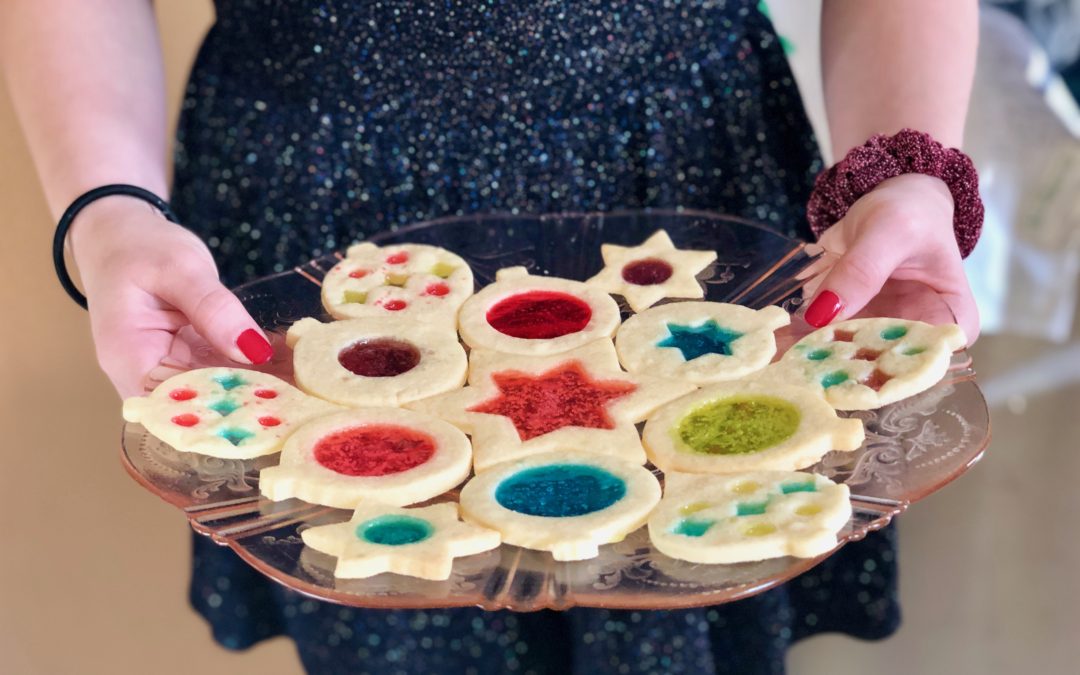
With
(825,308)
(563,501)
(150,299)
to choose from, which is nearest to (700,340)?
(825,308)

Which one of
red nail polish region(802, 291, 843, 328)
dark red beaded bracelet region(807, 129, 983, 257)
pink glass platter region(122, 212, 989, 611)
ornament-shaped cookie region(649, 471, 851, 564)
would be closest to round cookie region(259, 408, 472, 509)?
pink glass platter region(122, 212, 989, 611)

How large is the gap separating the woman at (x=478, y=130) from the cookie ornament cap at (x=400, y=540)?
1.00ft

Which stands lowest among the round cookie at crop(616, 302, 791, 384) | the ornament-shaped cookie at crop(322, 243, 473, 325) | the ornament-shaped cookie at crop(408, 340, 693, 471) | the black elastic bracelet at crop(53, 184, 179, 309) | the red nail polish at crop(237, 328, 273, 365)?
A: the ornament-shaped cookie at crop(408, 340, 693, 471)

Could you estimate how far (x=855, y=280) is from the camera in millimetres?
675

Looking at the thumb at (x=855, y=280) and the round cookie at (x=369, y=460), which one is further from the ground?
the thumb at (x=855, y=280)

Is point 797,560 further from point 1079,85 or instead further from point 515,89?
point 1079,85

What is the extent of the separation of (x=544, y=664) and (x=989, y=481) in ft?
3.60

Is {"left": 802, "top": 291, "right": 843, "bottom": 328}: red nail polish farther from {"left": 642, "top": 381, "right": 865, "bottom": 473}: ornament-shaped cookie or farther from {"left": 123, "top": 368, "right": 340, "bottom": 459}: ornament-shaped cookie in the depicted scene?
{"left": 123, "top": 368, "right": 340, "bottom": 459}: ornament-shaped cookie

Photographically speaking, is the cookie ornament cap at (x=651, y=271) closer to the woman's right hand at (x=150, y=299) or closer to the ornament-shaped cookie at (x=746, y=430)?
the ornament-shaped cookie at (x=746, y=430)

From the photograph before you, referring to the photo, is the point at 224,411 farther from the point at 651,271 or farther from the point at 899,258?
the point at 899,258

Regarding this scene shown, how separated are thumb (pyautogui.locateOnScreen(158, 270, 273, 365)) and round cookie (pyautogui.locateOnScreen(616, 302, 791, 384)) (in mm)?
208

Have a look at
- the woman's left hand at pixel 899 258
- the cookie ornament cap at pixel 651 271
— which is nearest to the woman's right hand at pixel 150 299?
the cookie ornament cap at pixel 651 271

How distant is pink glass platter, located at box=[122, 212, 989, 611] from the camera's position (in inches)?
19.3

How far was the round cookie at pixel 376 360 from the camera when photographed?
65 cm
